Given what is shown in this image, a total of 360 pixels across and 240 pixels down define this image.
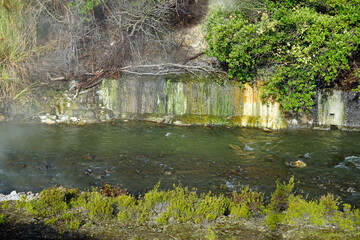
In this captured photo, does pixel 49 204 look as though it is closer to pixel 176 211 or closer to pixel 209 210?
pixel 176 211

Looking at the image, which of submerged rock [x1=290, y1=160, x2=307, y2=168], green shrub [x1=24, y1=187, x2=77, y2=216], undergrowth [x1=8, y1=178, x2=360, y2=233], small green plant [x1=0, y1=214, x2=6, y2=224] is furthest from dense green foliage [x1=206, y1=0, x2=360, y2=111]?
small green plant [x1=0, y1=214, x2=6, y2=224]

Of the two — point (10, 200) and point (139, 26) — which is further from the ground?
point (139, 26)

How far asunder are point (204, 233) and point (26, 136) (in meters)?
8.51

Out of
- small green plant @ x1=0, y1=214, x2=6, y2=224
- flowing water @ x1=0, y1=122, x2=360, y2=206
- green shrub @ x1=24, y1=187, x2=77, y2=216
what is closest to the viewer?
small green plant @ x1=0, y1=214, x2=6, y2=224

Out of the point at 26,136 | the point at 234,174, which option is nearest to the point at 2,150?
the point at 26,136

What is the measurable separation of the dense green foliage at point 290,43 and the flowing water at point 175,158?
6.29 ft

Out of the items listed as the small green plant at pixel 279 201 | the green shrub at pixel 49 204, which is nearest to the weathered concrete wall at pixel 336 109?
the small green plant at pixel 279 201

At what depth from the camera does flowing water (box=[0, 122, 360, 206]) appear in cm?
807

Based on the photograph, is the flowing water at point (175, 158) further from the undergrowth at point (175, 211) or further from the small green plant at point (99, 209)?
the small green plant at point (99, 209)

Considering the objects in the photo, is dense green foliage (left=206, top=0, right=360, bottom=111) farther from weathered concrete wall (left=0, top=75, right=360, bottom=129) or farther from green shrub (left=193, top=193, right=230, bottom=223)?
green shrub (left=193, top=193, right=230, bottom=223)

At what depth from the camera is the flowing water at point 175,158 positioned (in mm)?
8072

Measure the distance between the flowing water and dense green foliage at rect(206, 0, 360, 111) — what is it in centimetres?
192

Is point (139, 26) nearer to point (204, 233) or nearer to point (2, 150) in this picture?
point (2, 150)

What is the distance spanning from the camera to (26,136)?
11742 mm
